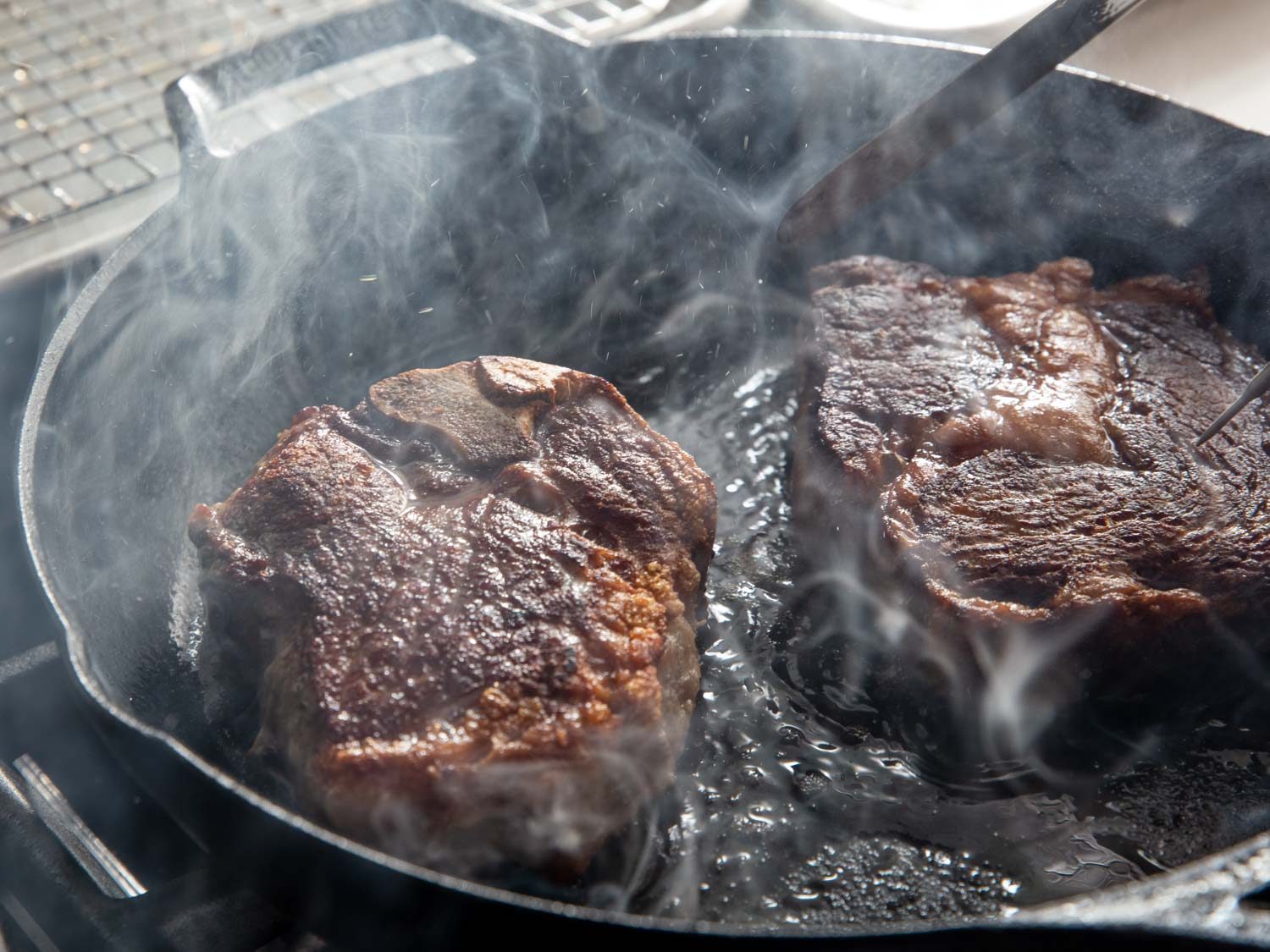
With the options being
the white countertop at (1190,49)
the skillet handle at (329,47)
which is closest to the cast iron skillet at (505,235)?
the skillet handle at (329,47)

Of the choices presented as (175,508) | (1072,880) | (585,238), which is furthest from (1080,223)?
(175,508)

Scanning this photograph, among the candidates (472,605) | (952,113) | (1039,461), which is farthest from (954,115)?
(472,605)

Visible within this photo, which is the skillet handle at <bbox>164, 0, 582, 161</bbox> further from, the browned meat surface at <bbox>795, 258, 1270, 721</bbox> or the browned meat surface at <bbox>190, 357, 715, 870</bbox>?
the browned meat surface at <bbox>795, 258, 1270, 721</bbox>

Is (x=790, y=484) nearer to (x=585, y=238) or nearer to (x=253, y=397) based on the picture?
(x=585, y=238)

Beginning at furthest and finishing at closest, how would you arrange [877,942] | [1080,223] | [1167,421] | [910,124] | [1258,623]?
[1080,223]
[910,124]
[1167,421]
[1258,623]
[877,942]

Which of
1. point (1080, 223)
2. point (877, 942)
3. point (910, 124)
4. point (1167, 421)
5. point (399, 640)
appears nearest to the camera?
point (877, 942)
